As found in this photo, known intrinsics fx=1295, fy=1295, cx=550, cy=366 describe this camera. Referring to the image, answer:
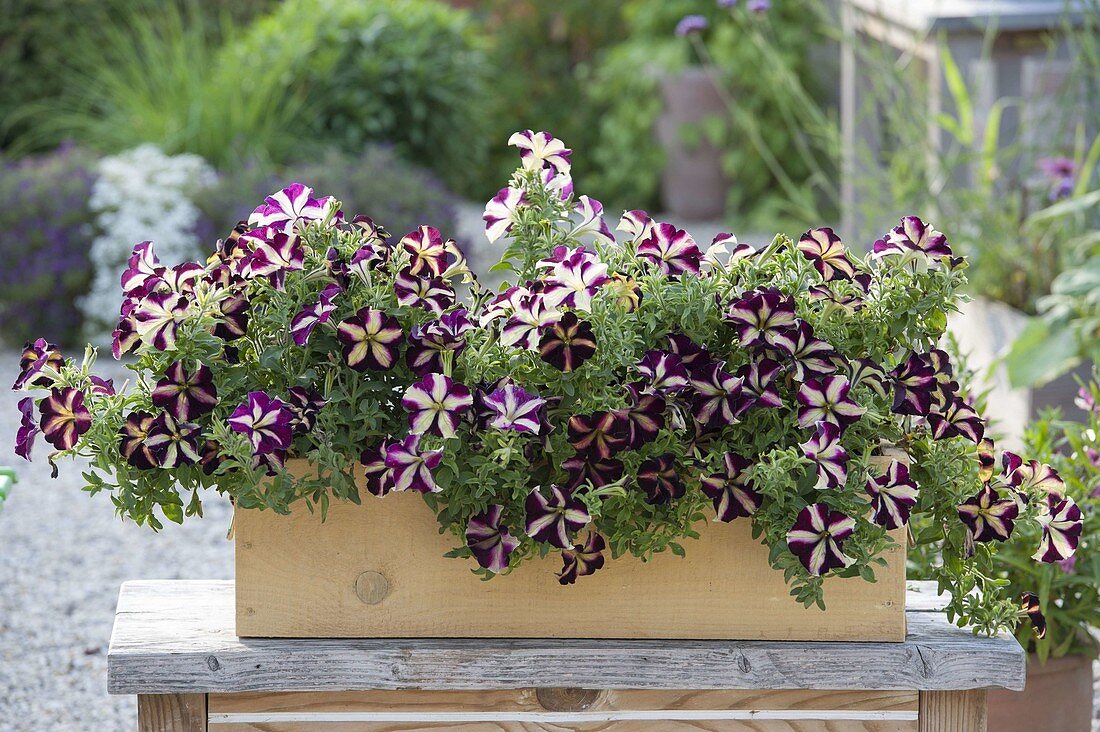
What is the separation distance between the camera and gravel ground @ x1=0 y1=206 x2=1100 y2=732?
2.23m

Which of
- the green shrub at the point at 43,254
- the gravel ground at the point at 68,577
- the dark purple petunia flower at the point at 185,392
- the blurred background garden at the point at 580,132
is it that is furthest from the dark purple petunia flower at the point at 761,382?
the green shrub at the point at 43,254

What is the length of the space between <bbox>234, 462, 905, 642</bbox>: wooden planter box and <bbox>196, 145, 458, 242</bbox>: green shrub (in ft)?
11.5

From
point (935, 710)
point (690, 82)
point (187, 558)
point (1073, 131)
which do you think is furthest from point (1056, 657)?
point (690, 82)

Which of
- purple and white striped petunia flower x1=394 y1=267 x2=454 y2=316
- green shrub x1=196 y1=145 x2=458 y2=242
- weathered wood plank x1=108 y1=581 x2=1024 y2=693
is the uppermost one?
green shrub x1=196 y1=145 x2=458 y2=242

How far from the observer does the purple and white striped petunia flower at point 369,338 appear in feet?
3.63

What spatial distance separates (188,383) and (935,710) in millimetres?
746

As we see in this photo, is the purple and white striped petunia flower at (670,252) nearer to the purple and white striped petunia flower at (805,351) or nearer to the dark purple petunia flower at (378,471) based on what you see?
the purple and white striped petunia flower at (805,351)

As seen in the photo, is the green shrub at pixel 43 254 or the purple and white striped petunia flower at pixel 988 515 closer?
the purple and white striped petunia flower at pixel 988 515

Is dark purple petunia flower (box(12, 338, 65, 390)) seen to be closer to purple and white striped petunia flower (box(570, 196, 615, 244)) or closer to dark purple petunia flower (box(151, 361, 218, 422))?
dark purple petunia flower (box(151, 361, 218, 422))

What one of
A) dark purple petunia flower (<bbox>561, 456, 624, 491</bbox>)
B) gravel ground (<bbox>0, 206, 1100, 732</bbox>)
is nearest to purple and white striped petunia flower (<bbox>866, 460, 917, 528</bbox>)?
dark purple petunia flower (<bbox>561, 456, 624, 491</bbox>)

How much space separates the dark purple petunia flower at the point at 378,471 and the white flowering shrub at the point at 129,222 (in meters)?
3.60

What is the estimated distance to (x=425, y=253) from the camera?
47.6 inches

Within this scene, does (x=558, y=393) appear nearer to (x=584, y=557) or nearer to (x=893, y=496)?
(x=584, y=557)

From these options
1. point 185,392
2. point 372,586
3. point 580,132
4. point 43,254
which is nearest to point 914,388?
point 372,586
